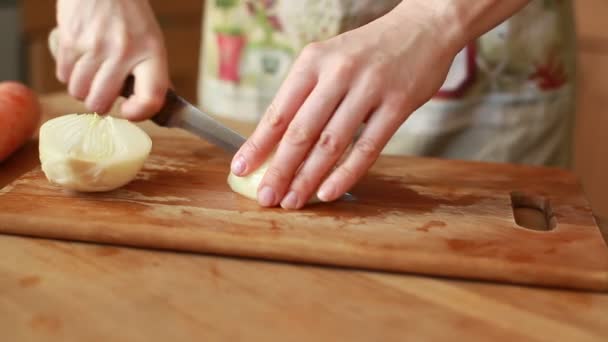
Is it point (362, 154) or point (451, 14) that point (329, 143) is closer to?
point (362, 154)

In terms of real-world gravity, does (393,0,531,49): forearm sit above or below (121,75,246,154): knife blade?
above

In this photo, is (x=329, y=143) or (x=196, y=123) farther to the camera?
(x=196, y=123)

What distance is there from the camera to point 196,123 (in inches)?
43.9

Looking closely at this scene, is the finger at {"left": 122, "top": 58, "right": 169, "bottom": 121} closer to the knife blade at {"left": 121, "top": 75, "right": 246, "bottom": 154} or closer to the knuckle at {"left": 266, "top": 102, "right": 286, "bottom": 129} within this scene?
the knife blade at {"left": 121, "top": 75, "right": 246, "bottom": 154}

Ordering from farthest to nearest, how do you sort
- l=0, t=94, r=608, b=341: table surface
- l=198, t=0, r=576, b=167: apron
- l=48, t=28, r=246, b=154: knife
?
1. l=198, t=0, r=576, b=167: apron
2. l=48, t=28, r=246, b=154: knife
3. l=0, t=94, r=608, b=341: table surface

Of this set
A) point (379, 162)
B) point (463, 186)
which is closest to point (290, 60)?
point (379, 162)

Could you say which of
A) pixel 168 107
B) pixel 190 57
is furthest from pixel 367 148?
pixel 190 57

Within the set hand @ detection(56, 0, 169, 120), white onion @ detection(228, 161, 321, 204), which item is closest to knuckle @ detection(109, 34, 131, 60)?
hand @ detection(56, 0, 169, 120)

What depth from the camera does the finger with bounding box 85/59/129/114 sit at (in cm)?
117

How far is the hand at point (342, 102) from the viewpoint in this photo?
0.94 m

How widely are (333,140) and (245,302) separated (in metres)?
0.28

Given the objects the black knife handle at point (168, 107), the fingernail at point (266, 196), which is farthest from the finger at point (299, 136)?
the black knife handle at point (168, 107)

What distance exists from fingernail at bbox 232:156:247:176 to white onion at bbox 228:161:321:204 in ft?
0.05

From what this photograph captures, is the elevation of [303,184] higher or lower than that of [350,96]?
lower
